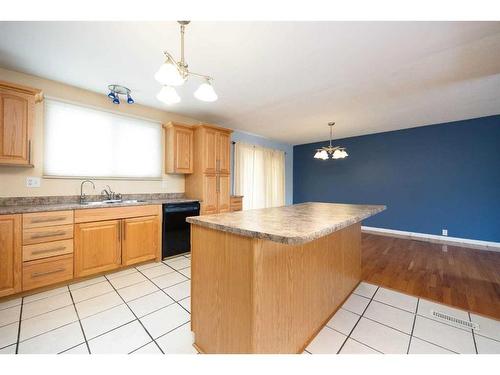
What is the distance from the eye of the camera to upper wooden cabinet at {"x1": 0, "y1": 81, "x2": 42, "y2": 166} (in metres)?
2.05

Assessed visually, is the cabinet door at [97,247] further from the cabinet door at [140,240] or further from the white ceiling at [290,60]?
the white ceiling at [290,60]

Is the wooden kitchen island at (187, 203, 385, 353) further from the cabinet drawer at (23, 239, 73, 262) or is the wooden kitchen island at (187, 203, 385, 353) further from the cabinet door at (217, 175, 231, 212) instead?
the cabinet door at (217, 175, 231, 212)

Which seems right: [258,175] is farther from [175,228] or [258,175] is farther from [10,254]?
[10,254]

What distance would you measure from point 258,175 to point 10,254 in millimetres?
4407

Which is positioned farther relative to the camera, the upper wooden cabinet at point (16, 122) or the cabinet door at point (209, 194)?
the cabinet door at point (209, 194)

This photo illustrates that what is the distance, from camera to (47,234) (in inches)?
82.4

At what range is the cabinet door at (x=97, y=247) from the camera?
7.53 feet

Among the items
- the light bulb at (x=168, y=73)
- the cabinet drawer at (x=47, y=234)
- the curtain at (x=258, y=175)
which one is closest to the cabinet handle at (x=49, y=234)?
the cabinet drawer at (x=47, y=234)

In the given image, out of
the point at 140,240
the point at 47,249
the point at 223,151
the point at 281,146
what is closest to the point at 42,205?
the point at 47,249

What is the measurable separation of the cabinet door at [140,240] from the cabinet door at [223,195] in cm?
118

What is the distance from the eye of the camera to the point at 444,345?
142cm

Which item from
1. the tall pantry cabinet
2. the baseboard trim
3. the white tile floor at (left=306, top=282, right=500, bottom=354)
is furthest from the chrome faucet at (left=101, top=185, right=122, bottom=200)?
the baseboard trim

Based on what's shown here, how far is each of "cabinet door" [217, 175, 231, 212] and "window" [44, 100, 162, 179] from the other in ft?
3.65
